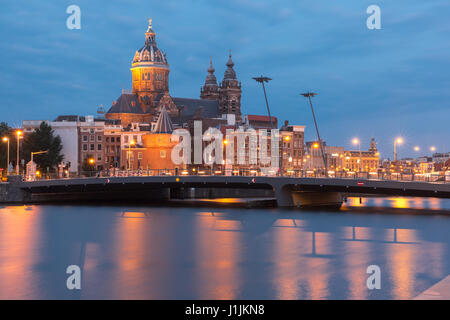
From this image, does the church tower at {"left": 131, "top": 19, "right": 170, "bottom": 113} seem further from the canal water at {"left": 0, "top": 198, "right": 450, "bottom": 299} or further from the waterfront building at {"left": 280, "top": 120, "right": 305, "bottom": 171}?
the canal water at {"left": 0, "top": 198, "right": 450, "bottom": 299}

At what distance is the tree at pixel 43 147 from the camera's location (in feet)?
395

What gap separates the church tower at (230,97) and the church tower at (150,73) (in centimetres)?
1518

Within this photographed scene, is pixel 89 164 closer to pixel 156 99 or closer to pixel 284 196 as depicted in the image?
pixel 156 99

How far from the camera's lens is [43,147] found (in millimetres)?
122375

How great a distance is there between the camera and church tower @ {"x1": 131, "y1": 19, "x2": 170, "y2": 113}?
163875 millimetres

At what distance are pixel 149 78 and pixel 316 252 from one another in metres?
128

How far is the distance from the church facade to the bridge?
68.5 m

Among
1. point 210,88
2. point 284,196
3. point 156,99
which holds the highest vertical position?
point 210,88

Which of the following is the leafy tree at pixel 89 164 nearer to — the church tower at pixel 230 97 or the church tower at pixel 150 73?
the church tower at pixel 150 73

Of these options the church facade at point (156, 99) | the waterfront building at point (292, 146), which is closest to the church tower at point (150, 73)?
the church facade at point (156, 99)

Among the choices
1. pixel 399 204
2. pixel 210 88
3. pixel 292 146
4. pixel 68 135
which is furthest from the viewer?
pixel 210 88

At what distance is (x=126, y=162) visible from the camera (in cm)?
13612

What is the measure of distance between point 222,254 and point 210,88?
145m

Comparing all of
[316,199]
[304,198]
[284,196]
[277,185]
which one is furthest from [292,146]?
[277,185]
